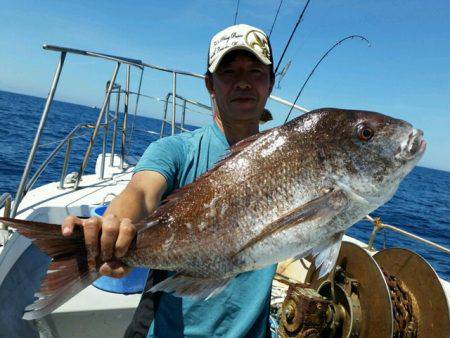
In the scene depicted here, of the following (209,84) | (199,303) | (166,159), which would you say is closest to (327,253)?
(199,303)

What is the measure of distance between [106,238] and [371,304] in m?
1.83

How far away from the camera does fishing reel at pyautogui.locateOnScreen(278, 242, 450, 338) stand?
2426 millimetres

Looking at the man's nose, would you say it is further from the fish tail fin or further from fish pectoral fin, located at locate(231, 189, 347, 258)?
the fish tail fin

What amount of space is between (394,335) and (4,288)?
3121 mm

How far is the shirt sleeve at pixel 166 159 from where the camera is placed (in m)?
1.95

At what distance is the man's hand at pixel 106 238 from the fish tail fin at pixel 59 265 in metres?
0.03

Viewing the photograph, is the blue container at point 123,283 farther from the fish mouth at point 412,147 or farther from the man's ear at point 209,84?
the fish mouth at point 412,147

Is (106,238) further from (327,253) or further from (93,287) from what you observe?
(93,287)

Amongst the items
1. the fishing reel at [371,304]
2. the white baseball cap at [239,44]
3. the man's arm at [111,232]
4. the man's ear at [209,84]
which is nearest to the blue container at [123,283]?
the fishing reel at [371,304]

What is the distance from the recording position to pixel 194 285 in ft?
5.65

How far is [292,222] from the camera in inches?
64.7

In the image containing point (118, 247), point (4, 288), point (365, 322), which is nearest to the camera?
point (118, 247)

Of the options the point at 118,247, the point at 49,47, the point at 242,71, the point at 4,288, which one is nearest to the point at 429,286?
the point at 242,71

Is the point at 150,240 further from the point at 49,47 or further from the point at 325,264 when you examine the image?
the point at 49,47
